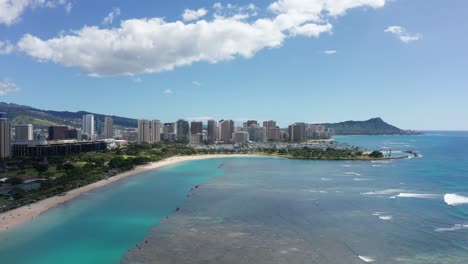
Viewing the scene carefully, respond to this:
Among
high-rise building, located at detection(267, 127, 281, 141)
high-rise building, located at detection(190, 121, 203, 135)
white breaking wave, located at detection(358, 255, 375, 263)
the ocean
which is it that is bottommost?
white breaking wave, located at detection(358, 255, 375, 263)

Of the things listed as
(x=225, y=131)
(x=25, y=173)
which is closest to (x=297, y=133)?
(x=225, y=131)

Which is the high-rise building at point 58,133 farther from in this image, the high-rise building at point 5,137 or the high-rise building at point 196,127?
the high-rise building at point 196,127

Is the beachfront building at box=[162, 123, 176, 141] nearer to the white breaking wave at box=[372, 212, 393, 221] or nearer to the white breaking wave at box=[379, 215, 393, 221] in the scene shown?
the white breaking wave at box=[372, 212, 393, 221]

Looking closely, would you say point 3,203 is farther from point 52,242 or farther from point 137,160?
point 137,160

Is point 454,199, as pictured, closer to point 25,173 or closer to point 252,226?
point 252,226

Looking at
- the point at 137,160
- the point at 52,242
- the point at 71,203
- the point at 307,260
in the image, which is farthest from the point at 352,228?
the point at 137,160

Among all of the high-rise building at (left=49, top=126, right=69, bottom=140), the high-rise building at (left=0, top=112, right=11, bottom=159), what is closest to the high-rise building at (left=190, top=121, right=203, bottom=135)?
the high-rise building at (left=49, top=126, right=69, bottom=140)
